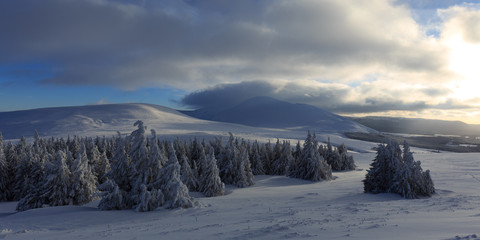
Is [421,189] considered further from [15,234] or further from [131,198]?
[15,234]

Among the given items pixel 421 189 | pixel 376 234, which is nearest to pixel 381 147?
pixel 421 189

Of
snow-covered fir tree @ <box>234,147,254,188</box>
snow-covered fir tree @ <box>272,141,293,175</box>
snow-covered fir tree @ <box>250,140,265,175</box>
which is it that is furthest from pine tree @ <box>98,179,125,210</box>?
snow-covered fir tree @ <box>272,141,293,175</box>

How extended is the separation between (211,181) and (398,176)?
1852 centimetres

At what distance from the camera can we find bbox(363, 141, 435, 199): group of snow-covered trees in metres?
21.7

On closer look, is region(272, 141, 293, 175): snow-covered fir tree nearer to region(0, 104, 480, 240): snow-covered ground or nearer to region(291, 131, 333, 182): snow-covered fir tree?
region(291, 131, 333, 182): snow-covered fir tree

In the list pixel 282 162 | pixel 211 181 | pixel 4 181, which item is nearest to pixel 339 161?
pixel 282 162

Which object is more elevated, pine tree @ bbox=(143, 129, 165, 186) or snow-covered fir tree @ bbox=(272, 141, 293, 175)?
pine tree @ bbox=(143, 129, 165, 186)

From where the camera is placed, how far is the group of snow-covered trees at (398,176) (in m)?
21.7

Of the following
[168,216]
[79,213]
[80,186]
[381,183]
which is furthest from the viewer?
[80,186]

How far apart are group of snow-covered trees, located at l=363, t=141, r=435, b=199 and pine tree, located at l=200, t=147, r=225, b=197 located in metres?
15.2

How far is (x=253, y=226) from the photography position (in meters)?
12.3

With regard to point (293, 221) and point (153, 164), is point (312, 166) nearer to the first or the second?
point (153, 164)

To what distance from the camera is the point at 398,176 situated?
22.6m

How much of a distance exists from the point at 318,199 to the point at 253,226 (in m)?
11.1
